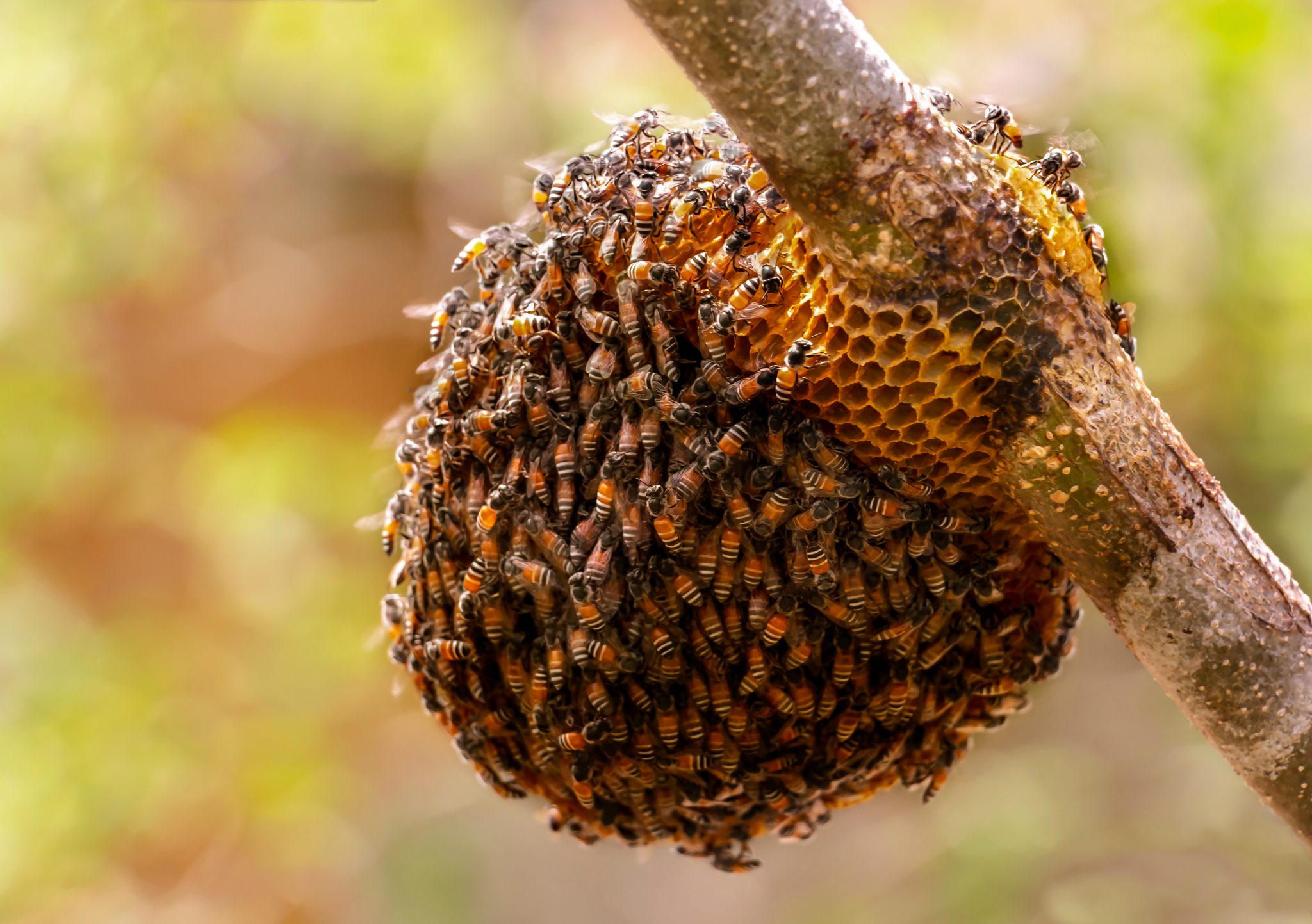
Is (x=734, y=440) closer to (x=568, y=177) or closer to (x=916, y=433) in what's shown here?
(x=916, y=433)

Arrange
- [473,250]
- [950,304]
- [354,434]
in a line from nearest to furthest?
1. [950,304]
2. [473,250]
3. [354,434]

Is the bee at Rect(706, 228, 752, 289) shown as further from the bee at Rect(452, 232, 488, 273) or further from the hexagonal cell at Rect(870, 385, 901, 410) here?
the bee at Rect(452, 232, 488, 273)

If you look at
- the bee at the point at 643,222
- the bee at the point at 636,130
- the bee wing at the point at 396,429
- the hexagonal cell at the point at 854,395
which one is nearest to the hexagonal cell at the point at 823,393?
the hexagonal cell at the point at 854,395

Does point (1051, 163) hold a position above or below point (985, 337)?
above

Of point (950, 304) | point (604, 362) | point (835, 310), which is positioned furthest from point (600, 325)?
point (950, 304)

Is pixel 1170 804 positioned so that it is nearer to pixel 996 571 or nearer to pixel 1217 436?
pixel 1217 436

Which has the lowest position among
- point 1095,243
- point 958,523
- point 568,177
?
point 958,523

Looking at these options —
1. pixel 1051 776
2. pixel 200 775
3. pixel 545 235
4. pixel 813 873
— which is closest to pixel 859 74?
pixel 545 235
